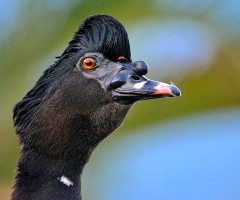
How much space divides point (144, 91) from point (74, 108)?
48 cm

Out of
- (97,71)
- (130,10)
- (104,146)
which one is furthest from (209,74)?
(97,71)

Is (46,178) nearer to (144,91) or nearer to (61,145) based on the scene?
(61,145)

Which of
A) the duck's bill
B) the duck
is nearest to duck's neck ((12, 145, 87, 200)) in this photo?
the duck

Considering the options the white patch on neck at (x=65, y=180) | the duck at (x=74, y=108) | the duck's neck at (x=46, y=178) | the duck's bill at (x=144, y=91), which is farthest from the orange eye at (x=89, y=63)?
the white patch on neck at (x=65, y=180)

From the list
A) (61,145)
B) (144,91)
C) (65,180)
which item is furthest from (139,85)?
(65,180)

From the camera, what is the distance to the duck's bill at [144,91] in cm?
518

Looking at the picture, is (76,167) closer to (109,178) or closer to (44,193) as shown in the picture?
(44,193)

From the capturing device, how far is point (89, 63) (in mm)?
5434

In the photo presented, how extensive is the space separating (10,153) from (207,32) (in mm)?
2282

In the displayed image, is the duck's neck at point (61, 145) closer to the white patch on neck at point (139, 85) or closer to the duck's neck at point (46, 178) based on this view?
the duck's neck at point (46, 178)

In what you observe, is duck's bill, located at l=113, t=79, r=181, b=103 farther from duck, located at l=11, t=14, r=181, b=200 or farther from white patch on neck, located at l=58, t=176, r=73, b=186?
white patch on neck, located at l=58, t=176, r=73, b=186

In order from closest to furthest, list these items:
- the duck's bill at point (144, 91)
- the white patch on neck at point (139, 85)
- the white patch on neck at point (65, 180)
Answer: the duck's bill at point (144, 91) → the white patch on neck at point (139, 85) → the white patch on neck at point (65, 180)

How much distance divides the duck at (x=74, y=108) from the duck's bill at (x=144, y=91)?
3 centimetres

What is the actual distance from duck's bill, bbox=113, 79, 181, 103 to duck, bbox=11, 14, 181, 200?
3 centimetres
